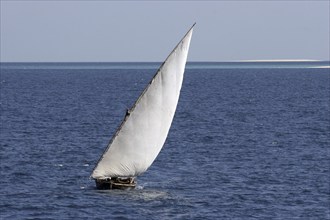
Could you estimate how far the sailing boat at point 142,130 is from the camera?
63219 mm

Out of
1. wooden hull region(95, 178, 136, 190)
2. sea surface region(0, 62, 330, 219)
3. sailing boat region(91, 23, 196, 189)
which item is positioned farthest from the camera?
wooden hull region(95, 178, 136, 190)

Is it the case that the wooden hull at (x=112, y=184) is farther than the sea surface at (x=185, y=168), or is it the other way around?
the wooden hull at (x=112, y=184)

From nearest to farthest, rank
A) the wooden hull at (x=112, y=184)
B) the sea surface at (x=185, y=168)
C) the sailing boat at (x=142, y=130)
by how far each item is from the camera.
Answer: the sea surface at (x=185, y=168), the sailing boat at (x=142, y=130), the wooden hull at (x=112, y=184)

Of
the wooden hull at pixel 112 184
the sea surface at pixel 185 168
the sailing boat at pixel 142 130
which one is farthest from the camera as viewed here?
the wooden hull at pixel 112 184

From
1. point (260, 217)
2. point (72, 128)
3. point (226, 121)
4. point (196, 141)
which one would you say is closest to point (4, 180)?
point (260, 217)

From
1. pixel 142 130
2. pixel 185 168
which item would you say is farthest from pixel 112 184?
pixel 185 168

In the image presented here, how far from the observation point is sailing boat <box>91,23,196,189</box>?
6322 centimetres

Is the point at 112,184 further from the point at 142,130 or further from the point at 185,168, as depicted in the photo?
the point at 185,168

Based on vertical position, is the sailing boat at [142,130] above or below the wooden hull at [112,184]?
above

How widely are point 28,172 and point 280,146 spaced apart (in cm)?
2882

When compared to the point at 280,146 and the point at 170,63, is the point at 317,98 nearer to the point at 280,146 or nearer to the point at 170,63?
the point at 280,146

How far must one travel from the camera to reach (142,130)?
6372 centimetres

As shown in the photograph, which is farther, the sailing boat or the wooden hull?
the wooden hull

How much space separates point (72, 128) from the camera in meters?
109
